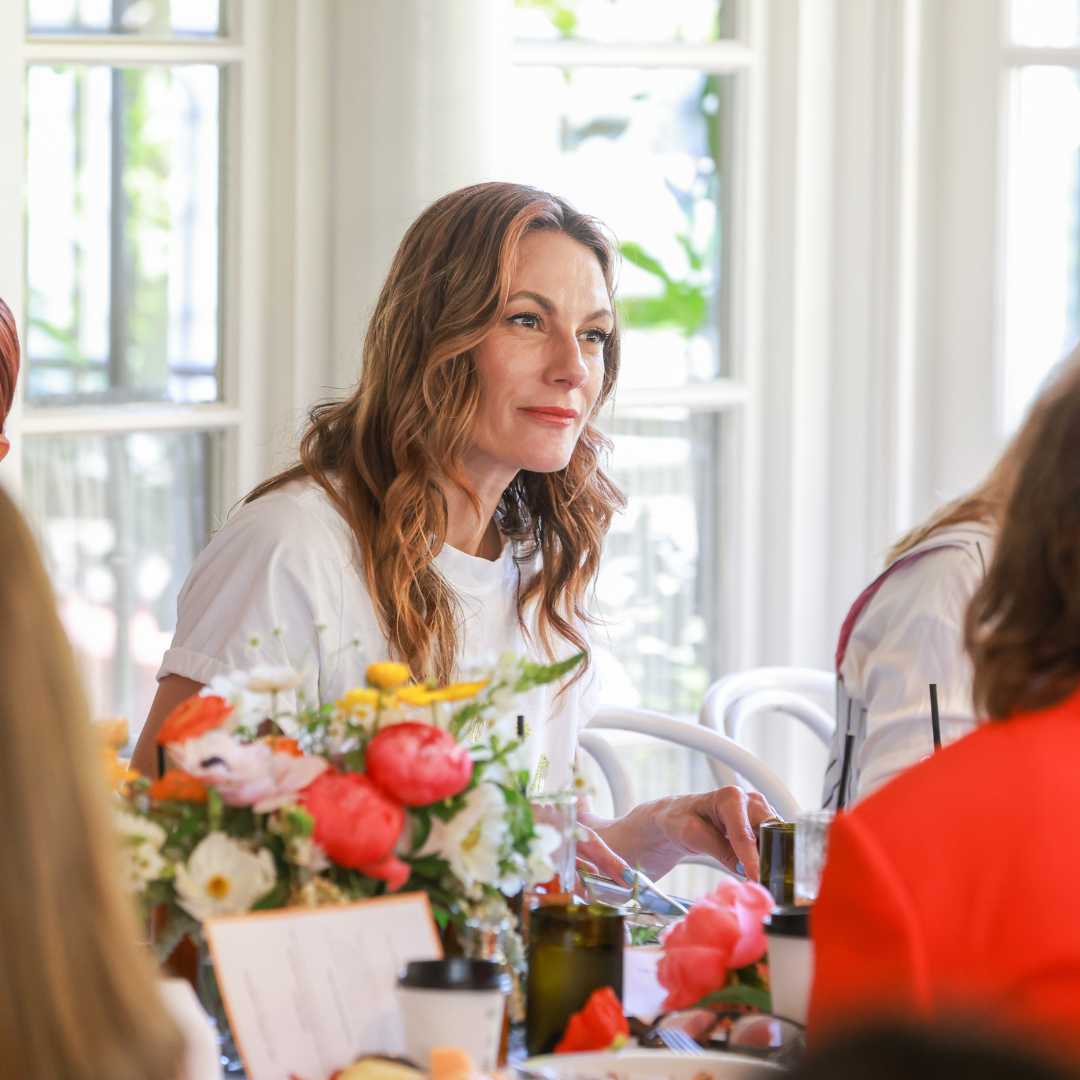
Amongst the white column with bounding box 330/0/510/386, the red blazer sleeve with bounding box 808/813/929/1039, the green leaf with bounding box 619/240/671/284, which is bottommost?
the red blazer sleeve with bounding box 808/813/929/1039

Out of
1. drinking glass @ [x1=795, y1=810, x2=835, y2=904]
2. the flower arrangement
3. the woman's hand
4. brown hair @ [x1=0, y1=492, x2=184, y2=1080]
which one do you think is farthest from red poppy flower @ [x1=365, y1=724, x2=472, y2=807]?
the woman's hand

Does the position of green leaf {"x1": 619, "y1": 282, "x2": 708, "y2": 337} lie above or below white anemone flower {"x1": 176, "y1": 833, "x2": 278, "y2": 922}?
above

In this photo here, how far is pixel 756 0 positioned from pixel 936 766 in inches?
99.2

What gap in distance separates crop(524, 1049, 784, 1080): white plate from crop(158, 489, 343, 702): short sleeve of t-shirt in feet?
2.67

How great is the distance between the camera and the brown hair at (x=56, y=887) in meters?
0.77

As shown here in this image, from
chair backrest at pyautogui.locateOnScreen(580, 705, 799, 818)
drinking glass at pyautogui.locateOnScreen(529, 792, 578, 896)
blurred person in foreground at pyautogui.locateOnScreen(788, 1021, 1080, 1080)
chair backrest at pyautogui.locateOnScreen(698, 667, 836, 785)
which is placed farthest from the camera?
chair backrest at pyautogui.locateOnScreen(698, 667, 836, 785)

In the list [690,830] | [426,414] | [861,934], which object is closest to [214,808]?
[861,934]

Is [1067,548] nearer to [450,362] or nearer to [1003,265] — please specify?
[450,362]

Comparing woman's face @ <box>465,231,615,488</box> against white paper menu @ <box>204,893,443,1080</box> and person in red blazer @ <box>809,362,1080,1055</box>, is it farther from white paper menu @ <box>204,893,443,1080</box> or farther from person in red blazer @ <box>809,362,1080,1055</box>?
person in red blazer @ <box>809,362,1080,1055</box>

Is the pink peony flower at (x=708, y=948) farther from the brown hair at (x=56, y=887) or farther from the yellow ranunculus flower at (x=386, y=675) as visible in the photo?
the brown hair at (x=56, y=887)

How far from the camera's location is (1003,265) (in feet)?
11.3

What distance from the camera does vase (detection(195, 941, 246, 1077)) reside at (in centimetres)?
135

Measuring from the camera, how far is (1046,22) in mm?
3420

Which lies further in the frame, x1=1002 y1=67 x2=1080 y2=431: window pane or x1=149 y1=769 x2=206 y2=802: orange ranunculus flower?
x1=1002 y1=67 x2=1080 y2=431: window pane
